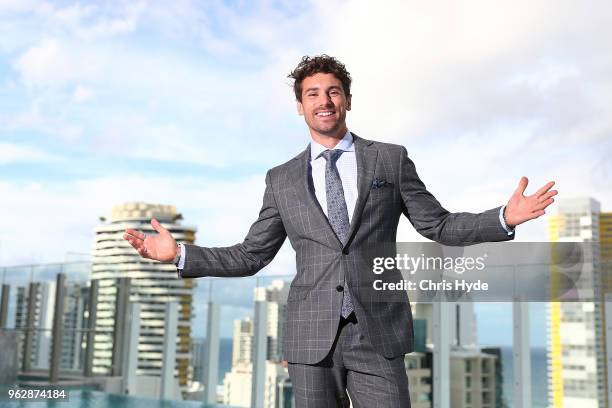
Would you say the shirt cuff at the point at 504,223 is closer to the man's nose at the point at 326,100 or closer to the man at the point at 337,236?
the man at the point at 337,236

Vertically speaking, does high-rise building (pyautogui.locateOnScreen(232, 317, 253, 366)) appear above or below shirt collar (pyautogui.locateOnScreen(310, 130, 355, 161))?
below

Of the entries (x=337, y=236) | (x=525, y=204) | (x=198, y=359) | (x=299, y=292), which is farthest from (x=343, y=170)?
(x=198, y=359)

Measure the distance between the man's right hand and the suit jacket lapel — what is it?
1.55 feet

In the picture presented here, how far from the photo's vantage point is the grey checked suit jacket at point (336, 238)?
163 cm

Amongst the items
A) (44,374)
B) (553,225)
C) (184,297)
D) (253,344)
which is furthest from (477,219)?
(553,225)

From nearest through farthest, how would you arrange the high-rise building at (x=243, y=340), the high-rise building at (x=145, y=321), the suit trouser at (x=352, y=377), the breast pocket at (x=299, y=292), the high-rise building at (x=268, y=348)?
the suit trouser at (x=352, y=377) → the breast pocket at (x=299, y=292) → the high-rise building at (x=268, y=348) → the high-rise building at (x=243, y=340) → the high-rise building at (x=145, y=321)

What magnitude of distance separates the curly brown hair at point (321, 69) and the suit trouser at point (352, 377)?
60 cm

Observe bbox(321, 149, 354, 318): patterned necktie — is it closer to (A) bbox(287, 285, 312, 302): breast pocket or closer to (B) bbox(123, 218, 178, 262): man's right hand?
(A) bbox(287, 285, 312, 302): breast pocket

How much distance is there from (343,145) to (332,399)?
0.61 metres

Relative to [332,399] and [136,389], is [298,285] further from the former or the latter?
[136,389]

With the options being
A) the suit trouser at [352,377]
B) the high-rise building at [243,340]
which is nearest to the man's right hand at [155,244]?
the suit trouser at [352,377]

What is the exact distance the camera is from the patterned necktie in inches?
64.4

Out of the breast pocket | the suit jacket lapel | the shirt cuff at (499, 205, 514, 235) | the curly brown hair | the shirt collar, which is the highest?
the curly brown hair

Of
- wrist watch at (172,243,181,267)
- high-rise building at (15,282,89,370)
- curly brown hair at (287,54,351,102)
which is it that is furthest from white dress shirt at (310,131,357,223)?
high-rise building at (15,282,89,370)
